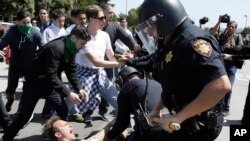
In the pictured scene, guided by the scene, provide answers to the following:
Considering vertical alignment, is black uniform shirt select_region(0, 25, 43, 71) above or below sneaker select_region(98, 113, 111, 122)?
above

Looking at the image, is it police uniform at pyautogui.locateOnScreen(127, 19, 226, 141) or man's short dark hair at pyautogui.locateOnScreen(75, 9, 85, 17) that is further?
man's short dark hair at pyautogui.locateOnScreen(75, 9, 85, 17)

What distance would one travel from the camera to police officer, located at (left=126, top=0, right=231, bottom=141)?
2045 mm

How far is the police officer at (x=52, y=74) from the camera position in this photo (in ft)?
13.2

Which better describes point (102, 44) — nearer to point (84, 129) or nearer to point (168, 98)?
point (84, 129)

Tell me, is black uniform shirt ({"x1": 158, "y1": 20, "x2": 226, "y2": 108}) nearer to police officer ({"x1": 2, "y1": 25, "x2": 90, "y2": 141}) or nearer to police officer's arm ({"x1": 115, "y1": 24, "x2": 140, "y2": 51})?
police officer ({"x1": 2, "y1": 25, "x2": 90, "y2": 141})

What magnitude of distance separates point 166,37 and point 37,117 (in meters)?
4.09

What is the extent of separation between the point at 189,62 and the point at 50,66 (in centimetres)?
221

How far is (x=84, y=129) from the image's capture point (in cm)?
535

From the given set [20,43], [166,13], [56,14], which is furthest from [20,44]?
[166,13]

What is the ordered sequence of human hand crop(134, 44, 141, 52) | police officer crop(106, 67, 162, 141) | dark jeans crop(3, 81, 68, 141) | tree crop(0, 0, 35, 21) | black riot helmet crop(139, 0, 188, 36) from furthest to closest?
tree crop(0, 0, 35, 21)
human hand crop(134, 44, 141, 52)
dark jeans crop(3, 81, 68, 141)
police officer crop(106, 67, 162, 141)
black riot helmet crop(139, 0, 188, 36)

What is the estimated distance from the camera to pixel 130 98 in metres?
3.41

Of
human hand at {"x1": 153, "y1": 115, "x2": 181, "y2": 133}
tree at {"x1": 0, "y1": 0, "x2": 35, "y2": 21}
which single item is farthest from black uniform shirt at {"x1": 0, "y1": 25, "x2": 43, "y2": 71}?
tree at {"x1": 0, "y1": 0, "x2": 35, "y2": 21}

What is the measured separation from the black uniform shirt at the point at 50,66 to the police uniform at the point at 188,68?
187 cm

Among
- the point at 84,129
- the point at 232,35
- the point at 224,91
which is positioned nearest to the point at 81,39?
the point at 84,129
